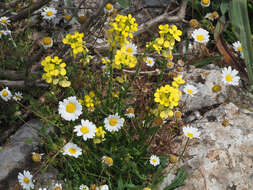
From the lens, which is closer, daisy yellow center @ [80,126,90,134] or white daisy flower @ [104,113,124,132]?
daisy yellow center @ [80,126,90,134]

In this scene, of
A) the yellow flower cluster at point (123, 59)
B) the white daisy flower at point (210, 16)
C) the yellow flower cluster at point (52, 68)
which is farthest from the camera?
the white daisy flower at point (210, 16)

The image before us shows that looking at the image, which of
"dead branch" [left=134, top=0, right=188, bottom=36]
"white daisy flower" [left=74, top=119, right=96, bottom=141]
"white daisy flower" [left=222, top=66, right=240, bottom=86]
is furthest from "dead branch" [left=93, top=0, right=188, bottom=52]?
"white daisy flower" [left=74, top=119, right=96, bottom=141]

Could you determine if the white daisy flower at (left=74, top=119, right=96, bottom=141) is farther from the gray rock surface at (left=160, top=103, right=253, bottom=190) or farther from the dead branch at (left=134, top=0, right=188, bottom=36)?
the dead branch at (left=134, top=0, right=188, bottom=36)

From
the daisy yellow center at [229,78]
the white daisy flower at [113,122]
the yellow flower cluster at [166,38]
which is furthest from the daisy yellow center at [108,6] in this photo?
the daisy yellow center at [229,78]

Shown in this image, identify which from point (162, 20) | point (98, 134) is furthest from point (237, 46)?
point (98, 134)

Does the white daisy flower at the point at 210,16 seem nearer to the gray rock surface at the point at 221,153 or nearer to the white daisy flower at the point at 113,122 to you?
the gray rock surface at the point at 221,153

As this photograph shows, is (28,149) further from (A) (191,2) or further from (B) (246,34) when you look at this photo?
(A) (191,2)
